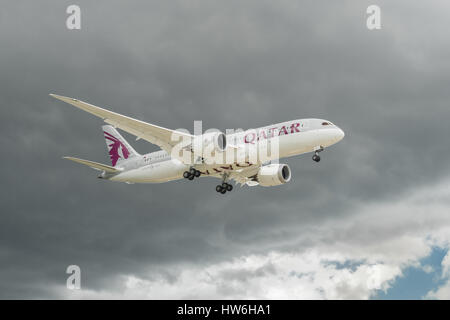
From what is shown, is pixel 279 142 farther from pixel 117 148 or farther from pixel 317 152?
pixel 117 148

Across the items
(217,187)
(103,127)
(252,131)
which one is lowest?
(217,187)

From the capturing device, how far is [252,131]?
181 feet

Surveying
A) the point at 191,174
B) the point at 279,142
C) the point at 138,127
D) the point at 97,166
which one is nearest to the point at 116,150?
the point at 97,166

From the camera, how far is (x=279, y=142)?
53.3 metres

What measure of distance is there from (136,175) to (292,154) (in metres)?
19.1

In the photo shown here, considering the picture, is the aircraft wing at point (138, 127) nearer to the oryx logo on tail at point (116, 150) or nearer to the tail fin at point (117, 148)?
the tail fin at point (117, 148)

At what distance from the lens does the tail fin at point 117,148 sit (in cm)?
6769

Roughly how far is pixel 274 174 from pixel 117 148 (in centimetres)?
2124

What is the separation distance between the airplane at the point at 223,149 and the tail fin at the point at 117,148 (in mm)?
4611

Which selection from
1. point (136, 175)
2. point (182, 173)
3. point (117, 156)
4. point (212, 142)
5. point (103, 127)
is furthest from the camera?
point (103, 127)

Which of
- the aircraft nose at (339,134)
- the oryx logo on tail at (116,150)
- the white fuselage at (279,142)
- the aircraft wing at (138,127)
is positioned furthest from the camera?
the oryx logo on tail at (116,150)

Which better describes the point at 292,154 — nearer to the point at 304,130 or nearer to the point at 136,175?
the point at 304,130

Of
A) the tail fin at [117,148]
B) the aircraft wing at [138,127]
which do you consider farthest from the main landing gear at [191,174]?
the tail fin at [117,148]

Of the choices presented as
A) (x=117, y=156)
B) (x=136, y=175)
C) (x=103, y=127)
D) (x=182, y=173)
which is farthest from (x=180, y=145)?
(x=103, y=127)
